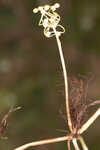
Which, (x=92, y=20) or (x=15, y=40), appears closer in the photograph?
(x=92, y=20)

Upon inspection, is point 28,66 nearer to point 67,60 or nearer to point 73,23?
point 67,60

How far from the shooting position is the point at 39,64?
2.45 metres

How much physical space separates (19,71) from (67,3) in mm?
451

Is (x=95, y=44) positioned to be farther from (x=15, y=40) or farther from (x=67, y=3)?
(x=15, y=40)

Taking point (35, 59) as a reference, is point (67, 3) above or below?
above

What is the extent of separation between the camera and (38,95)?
2.13m

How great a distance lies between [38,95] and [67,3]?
1.65 ft

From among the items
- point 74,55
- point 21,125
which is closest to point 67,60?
point 74,55

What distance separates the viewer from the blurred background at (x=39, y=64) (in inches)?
81.8

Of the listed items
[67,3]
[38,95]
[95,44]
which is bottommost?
[38,95]

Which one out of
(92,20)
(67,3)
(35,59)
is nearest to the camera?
(92,20)

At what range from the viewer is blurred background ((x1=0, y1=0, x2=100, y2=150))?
2.08 m

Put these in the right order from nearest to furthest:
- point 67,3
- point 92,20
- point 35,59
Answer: point 92,20
point 67,3
point 35,59

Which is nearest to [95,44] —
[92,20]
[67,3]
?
[92,20]
